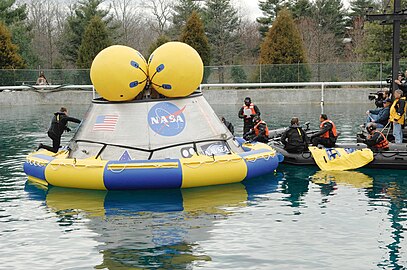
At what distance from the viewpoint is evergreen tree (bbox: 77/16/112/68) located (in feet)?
152

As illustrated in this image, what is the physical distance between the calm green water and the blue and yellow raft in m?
0.21

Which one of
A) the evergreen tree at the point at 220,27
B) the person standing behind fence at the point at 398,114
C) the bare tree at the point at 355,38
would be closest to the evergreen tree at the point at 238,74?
the evergreen tree at the point at 220,27

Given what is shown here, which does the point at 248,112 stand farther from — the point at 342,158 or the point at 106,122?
the point at 106,122

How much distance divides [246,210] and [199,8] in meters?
48.9

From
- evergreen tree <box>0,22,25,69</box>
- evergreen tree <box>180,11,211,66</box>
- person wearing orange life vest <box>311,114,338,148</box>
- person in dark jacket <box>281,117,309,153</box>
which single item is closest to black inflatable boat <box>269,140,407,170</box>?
person in dark jacket <box>281,117,309,153</box>

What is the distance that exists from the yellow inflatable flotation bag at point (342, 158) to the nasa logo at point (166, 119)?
358 cm

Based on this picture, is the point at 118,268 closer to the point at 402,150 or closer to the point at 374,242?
the point at 374,242

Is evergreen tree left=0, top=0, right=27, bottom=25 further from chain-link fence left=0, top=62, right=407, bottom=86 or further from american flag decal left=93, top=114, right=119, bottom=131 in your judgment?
american flag decal left=93, top=114, right=119, bottom=131

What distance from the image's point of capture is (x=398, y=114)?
17.1m

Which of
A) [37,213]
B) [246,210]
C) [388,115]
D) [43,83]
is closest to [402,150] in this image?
[388,115]

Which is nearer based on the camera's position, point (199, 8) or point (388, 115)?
point (388, 115)

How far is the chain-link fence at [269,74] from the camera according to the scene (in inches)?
1629

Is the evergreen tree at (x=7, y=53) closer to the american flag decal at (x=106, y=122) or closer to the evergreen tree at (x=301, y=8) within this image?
the evergreen tree at (x=301, y=8)

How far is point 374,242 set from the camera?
31.7 ft
